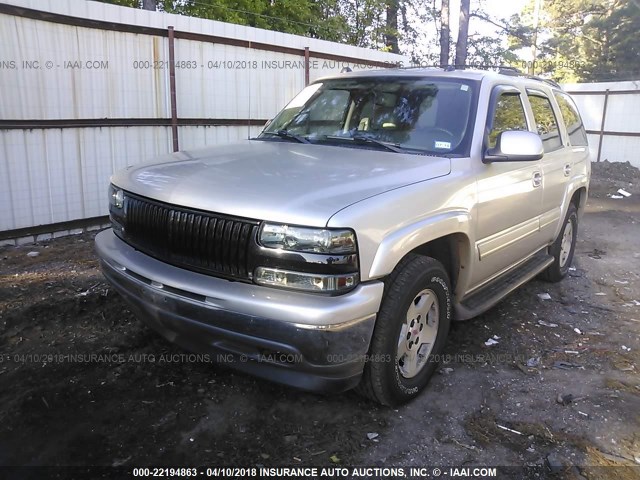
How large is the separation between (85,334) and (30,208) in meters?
2.87

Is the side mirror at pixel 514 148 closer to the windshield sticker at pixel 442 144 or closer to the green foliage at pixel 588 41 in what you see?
the windshield sticker at pixel 442 144

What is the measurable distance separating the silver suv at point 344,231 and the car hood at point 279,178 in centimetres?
1

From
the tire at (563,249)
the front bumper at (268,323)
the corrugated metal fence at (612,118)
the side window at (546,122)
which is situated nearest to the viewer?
the front bumper at (268,323)

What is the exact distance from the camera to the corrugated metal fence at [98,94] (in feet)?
19.2

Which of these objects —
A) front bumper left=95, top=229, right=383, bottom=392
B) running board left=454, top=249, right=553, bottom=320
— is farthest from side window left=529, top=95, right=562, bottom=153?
front bumper left=95, top=229, right=383, bottom=392

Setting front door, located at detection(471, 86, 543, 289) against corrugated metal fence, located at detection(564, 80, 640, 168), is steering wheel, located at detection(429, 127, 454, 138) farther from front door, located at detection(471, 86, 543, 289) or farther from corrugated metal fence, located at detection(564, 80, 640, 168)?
corrugated metal fence, located at detection(564, 80, 640, 168)

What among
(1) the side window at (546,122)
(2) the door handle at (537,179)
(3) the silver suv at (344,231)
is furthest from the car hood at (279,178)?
(1) the side window at (546,122)

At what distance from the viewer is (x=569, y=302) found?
5.08m

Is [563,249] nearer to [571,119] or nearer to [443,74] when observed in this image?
[571,119]

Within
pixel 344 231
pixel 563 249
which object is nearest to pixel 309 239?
pixel 344 231

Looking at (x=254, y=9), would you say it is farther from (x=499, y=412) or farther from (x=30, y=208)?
(x=499, y=412)

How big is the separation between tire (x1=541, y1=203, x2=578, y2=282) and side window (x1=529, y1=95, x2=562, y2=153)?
914 millimetres

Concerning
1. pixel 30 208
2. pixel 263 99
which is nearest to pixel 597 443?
pixel 30 208

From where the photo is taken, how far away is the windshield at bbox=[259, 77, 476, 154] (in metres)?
3.57
